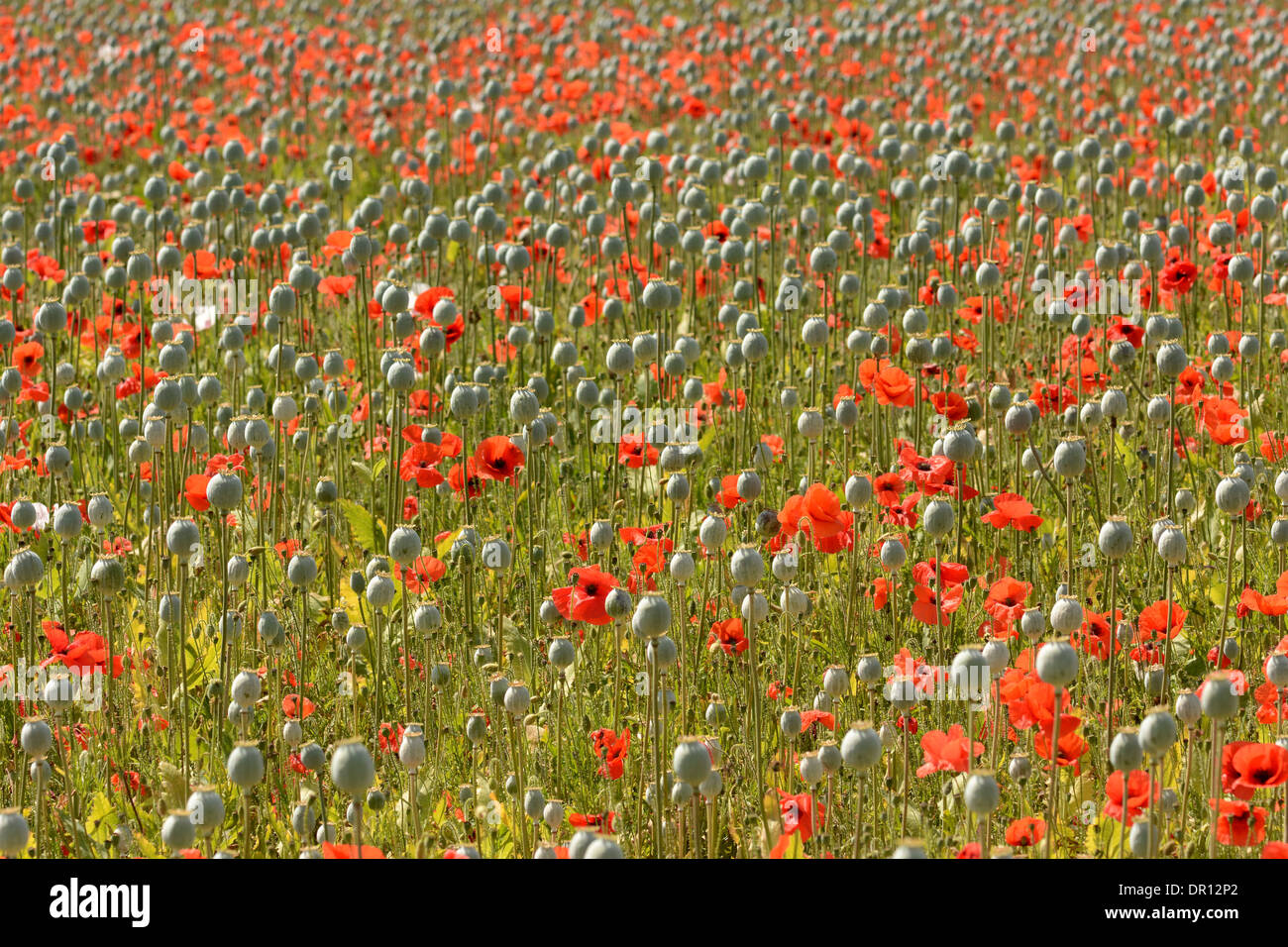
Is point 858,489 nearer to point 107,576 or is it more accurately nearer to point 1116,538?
point 1116,538

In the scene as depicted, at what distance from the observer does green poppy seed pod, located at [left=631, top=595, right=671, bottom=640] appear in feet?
9.64

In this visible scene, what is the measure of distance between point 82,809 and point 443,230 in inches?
136

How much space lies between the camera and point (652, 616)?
295 centimetres

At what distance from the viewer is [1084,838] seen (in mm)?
3377

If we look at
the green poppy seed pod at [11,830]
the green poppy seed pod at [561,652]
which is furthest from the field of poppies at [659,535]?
the green poppy seed pod at [561,652]

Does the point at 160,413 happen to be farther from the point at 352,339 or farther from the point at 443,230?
the point at 352,339

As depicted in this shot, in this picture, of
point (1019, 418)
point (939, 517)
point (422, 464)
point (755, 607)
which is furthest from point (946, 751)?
point (422, 464)

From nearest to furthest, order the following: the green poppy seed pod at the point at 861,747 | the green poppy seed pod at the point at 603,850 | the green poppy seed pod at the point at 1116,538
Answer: the green poppy seed pod at the point at 603,850 < the green poppy seed pod at the point at 861,747 < the green poppy seed pod at the point at 1116,538

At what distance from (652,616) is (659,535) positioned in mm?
1546

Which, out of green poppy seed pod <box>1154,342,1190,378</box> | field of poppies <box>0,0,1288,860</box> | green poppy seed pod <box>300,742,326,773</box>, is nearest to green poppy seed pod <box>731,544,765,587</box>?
field of poppies <box>0,0,1288,860</box>

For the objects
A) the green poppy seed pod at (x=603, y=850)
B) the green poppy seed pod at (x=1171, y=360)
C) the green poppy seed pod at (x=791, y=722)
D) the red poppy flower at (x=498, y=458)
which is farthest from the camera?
the green poppy seed pod at (x=1171, y=360)

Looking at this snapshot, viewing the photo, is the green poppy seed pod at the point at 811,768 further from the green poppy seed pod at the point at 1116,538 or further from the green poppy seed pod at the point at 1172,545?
the green poppy seed pod at the point at 1172,545

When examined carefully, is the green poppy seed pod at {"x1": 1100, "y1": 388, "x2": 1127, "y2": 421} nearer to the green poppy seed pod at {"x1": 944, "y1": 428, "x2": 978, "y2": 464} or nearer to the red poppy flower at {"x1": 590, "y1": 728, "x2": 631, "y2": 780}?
the green poppy seed pod at {"x1": 944, "y1": 428, "x2": 978, "y2": 464}

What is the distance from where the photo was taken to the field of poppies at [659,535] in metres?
3.35
